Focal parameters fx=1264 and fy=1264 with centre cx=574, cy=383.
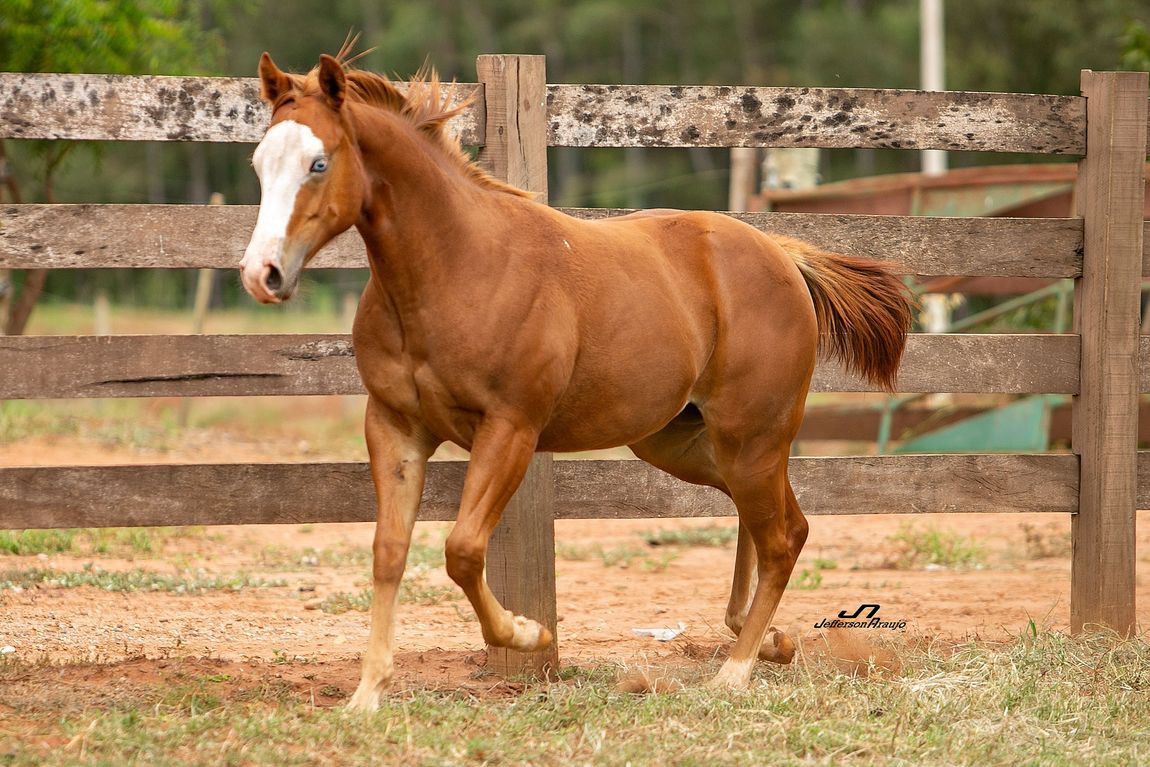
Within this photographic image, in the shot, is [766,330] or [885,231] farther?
[885,231]

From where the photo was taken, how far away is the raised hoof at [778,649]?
4754 millimetres

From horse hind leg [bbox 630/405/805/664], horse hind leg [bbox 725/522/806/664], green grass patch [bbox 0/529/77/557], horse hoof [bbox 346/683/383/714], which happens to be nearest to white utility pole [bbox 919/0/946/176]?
green grass patch [bbox 0/529/77/557]

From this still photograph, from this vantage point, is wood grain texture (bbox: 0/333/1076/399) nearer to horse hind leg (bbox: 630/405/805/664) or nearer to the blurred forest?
horse hind leg (bbox: 630/405/805/664)

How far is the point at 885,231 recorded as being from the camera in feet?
17.2

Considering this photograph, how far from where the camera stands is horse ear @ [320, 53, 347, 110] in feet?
12.0

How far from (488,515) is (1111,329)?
2926 millimetres

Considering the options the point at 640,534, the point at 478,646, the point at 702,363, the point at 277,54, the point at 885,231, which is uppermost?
the point at 277,54

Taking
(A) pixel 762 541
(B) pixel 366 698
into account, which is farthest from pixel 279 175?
(A) pixel 762 541

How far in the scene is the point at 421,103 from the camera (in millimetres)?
4207

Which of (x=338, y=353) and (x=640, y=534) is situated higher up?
(x=338, y=353)

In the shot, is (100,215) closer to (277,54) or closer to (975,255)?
(975,255)

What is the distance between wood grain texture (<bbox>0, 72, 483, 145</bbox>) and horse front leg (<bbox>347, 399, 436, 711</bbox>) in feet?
4.22

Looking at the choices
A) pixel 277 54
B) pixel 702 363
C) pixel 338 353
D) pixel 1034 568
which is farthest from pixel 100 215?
pixel 277 54

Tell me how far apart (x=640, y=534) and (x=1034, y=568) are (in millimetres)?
2590
